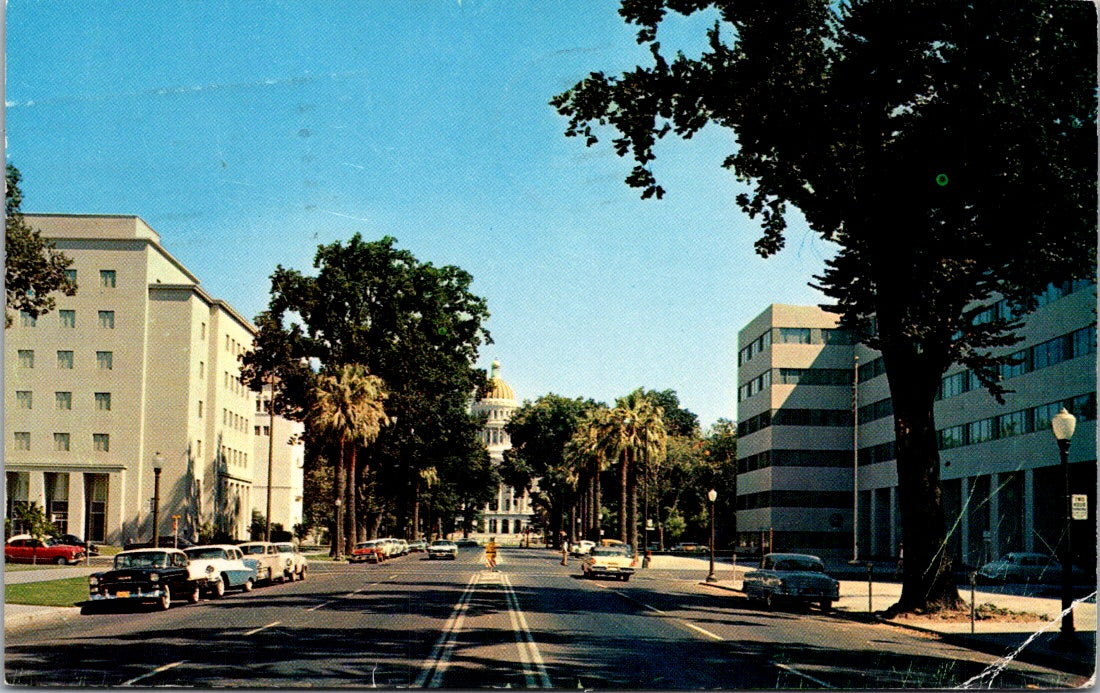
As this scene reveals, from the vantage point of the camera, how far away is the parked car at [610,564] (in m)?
45.7

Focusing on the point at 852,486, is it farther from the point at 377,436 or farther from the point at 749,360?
the point at 377,436

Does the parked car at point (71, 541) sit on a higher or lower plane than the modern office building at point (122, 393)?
lower

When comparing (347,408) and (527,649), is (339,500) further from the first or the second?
(527,649)

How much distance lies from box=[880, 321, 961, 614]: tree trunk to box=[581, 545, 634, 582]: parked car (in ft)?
66.8

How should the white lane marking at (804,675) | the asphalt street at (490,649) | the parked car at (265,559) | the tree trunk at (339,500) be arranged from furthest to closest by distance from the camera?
1. the tree trunk at (339,500)
2. the parked car at (265,559)
3. the asphalt street at (490,649)
4. the white lane marking at (804,675)

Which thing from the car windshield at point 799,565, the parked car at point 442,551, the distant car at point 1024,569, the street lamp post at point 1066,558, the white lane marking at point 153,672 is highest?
the street lamp post at point 1066,558

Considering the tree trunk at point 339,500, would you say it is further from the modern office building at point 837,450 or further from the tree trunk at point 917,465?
the tree trunk at point 917,465

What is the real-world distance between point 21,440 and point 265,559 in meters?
10.1

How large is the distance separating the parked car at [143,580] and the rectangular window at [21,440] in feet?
17.7

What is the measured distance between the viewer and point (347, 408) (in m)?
64.4

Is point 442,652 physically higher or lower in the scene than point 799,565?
higher

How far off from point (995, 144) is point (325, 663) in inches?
679

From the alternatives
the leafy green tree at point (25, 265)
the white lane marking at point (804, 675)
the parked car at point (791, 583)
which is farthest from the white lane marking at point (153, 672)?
the leafy green tree at point (25, 265)

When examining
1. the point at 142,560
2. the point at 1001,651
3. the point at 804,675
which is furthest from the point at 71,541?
the point at 804,675
